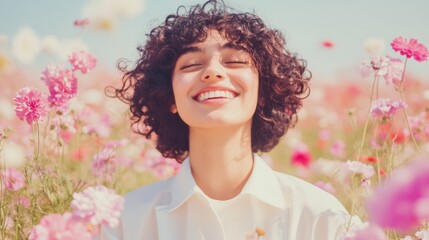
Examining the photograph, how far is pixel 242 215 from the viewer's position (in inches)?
61.2

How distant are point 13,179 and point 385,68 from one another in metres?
1.06

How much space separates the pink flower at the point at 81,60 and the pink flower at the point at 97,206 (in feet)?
3.17

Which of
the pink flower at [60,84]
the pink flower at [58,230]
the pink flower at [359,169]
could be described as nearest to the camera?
the pink flower at [58,230]

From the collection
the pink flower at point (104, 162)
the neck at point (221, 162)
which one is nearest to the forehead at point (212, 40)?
the neck at point (221, 162)

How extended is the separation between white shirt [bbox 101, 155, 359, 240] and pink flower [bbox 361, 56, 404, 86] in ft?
1.04

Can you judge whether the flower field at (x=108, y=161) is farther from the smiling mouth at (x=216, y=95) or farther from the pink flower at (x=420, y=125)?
the smiling mouth at (x=216, y=95)

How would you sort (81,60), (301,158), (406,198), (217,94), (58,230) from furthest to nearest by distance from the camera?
(301,158) → (81,60) → (217,94) → (58,230) → (406,198)

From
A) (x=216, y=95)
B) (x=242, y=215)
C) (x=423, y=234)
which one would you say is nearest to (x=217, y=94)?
(x=216, y=95)

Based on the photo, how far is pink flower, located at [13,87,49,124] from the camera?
1.57 metres

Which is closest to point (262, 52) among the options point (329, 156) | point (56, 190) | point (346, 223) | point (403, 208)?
point (346, 223)

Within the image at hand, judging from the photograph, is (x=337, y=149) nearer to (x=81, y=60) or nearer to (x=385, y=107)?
(x=385, y=107)

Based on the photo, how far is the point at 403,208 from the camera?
0.51 meters

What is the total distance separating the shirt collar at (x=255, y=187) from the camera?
1.55m

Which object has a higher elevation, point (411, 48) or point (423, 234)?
point (411, 48)
